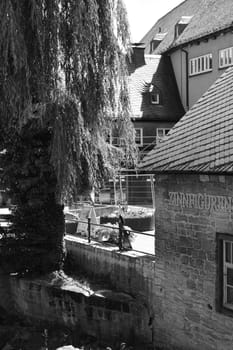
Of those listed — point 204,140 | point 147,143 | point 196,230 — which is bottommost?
point 196,230

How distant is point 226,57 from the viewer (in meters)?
27.7

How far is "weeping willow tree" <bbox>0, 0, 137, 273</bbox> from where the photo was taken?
36.6 ft

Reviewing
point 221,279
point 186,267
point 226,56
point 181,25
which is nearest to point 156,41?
point 181,25

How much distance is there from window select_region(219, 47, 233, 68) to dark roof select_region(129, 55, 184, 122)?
4.56 meters

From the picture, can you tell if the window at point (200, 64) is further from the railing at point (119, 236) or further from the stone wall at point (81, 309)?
the stone wall at point (81, 309)

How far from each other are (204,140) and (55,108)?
3.50 metres

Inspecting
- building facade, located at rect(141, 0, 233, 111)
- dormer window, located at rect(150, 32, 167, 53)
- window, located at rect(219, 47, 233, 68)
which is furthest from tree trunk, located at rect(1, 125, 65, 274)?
dormer window, located at rect(150, 32, 167, 53)

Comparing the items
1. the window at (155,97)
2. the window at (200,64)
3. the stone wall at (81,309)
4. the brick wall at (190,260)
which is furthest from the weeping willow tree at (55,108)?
the window at (155,97)

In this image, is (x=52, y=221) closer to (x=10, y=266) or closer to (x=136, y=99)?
(x=10, y=266)

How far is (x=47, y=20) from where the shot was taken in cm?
1124

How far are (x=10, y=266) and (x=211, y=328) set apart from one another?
18.6ft

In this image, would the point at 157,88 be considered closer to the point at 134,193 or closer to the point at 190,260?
the point at 134,193

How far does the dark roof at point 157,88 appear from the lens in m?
31.1

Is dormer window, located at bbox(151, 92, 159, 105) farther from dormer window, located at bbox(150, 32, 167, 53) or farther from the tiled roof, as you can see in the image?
the tiled roof
